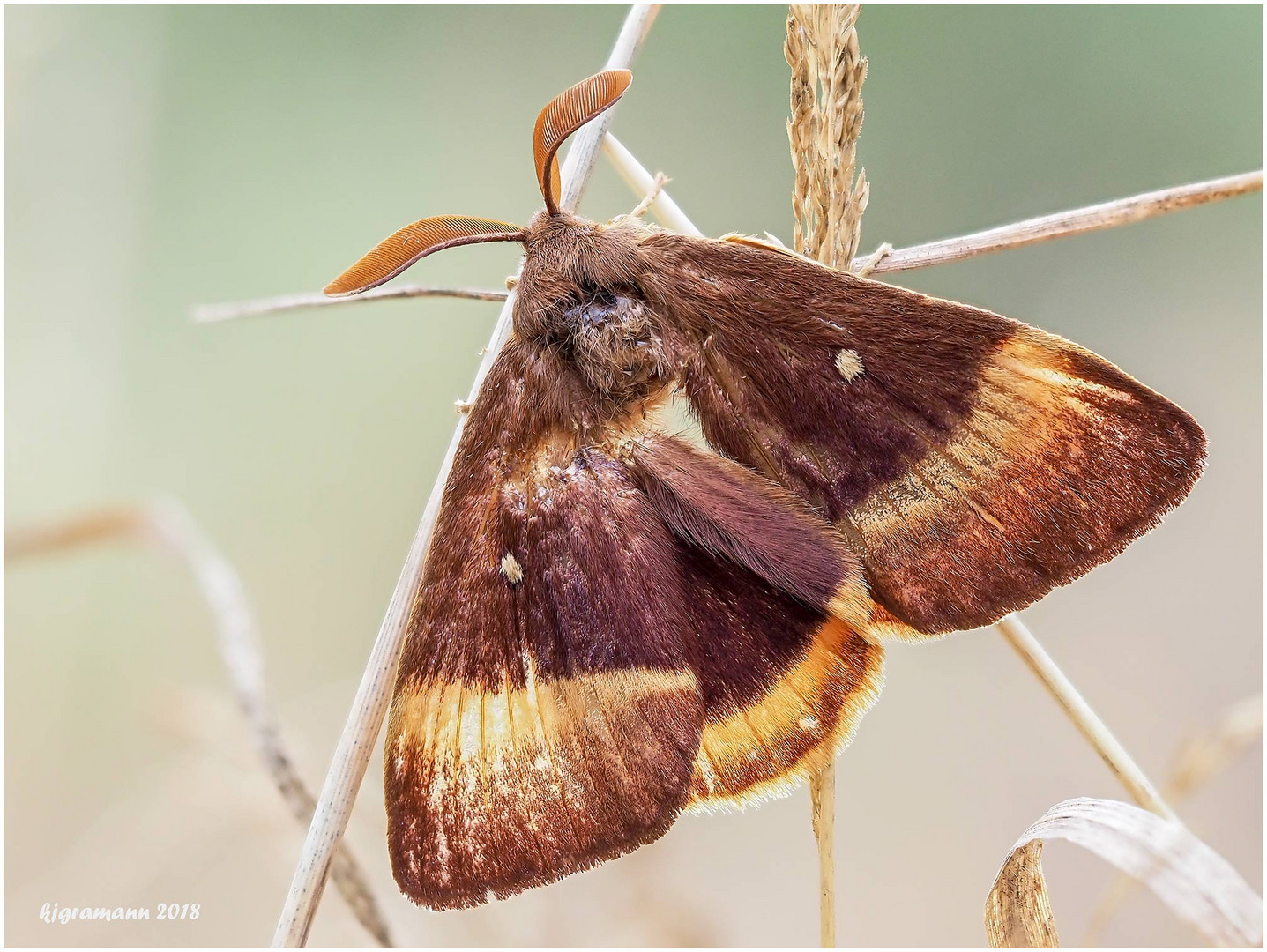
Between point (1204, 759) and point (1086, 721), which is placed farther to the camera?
point (1204, 759)

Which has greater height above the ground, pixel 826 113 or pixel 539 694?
pixel 826 113

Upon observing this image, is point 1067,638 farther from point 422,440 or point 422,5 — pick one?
point 422,5

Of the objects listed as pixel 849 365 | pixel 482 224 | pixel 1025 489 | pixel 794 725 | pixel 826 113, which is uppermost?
pixel 826 113

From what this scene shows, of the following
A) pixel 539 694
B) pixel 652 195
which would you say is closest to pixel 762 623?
pixel 539 694

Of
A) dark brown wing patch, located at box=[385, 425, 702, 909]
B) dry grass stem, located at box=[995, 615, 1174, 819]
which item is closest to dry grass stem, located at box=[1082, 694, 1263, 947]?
dry grass stem, located at box=[995, 615, 1174, 819]

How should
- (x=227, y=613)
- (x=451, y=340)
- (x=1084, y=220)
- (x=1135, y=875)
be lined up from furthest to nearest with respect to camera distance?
(x=451, y=340) → (x=227, y=613) → (x=1084, y=220) → (x=1135, y=875)

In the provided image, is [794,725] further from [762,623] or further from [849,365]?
[849,365]
